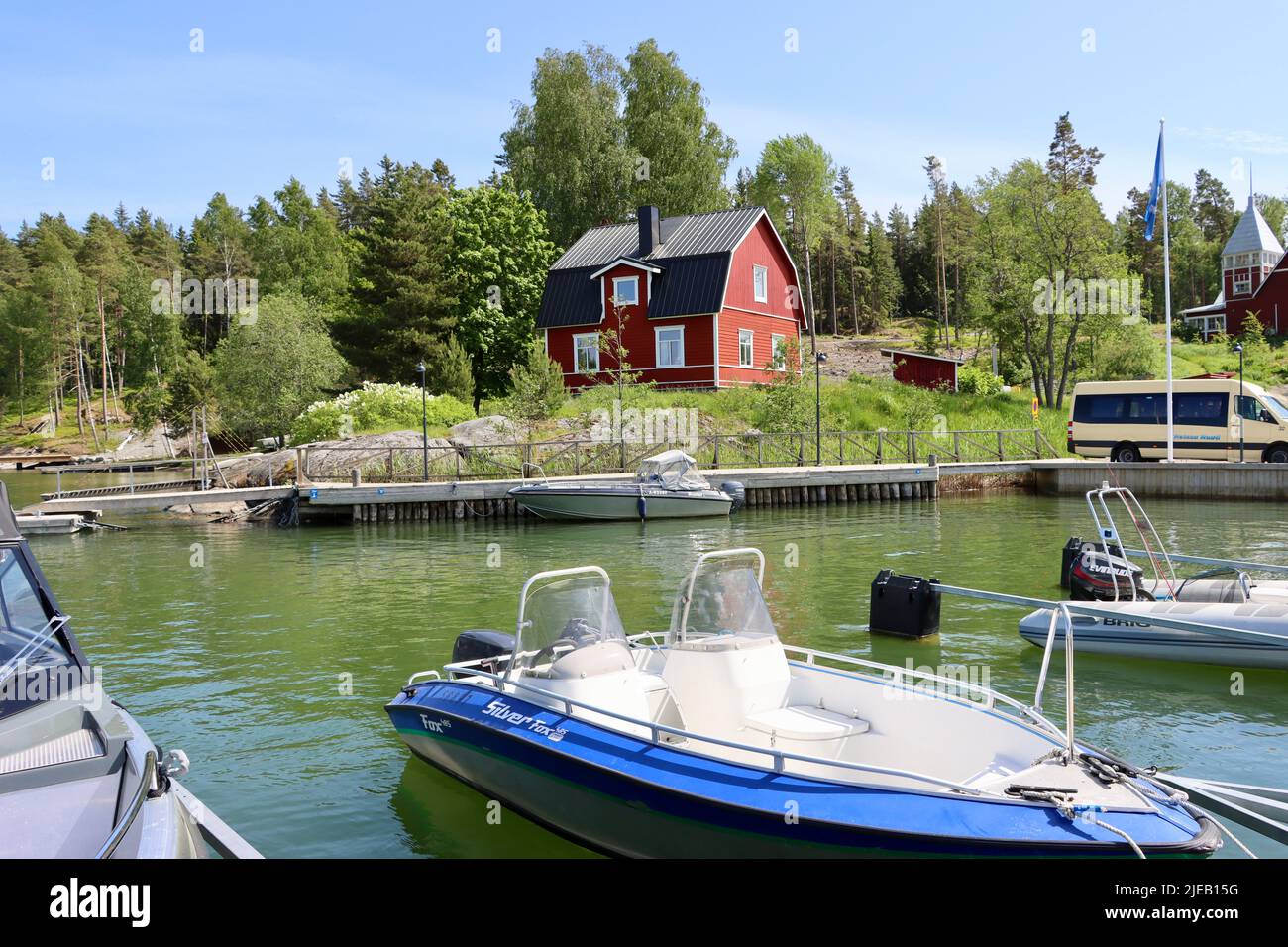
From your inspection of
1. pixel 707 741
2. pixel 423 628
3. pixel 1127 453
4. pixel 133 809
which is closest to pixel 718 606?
pixel 707 741

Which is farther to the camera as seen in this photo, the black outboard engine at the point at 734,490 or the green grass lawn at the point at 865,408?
the green grass lawn at the point at 865,408

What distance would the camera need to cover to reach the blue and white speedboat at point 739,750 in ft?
16.8

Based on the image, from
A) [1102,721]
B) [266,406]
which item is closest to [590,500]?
[1102,721]

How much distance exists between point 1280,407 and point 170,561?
32.0 m

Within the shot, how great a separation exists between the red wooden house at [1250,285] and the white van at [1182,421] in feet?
121

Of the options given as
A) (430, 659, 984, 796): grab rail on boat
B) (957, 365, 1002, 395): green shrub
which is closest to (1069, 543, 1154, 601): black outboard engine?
(430, 659, 984, 796): grab rail on boat

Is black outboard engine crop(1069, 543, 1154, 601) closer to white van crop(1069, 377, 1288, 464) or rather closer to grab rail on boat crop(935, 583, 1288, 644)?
grab rail on boat crop(935, 583, 1288, 644)

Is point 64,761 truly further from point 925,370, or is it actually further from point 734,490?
point 925,370

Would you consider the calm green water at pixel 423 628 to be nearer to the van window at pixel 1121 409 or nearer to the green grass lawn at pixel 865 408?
the van window at pixel 1121 409

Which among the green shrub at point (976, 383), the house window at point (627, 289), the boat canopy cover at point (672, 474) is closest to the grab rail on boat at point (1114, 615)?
the boat canopy cover at point (672, 474)

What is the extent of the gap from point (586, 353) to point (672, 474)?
676 inches

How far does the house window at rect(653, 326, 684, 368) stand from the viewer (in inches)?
1651

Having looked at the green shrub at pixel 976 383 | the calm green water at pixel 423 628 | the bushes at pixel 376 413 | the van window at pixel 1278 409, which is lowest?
the calm green water at pixel 423 628
